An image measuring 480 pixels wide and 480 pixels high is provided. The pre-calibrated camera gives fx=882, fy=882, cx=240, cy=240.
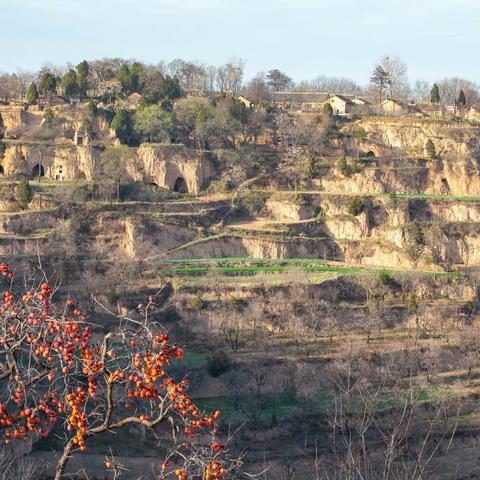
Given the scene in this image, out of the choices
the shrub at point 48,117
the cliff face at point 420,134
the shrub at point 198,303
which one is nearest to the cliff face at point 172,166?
the shrub at point 48,117

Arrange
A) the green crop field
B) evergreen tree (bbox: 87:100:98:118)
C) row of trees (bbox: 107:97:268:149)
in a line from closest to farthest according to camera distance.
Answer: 1. the green crop field
2. row of trees (bbox: 107:97:268:149)
3. evergreen tree (bbox: 87:100:98:118)

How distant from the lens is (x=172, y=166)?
1795 inches

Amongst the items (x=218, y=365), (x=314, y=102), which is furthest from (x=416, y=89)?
(x=218, y=365)

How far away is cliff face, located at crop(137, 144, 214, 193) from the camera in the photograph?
45188 mm

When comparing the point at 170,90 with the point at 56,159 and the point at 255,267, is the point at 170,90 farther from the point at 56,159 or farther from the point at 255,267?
the point at 255,267

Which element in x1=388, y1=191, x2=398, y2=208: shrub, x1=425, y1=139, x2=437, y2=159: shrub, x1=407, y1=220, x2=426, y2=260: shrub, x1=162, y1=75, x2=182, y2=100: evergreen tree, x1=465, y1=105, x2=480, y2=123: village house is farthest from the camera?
x1=465, y1=105, x2=480, y2=123: village house

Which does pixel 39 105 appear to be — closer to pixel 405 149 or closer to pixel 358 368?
pixel 405 149

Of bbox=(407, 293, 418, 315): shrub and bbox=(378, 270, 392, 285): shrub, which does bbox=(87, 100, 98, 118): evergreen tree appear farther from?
bbox=(407, 293, 418, 315): shrub

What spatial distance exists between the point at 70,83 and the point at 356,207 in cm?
1965

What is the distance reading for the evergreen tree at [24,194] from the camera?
39.8m

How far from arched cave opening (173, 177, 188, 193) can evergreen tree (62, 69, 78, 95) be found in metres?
10.8

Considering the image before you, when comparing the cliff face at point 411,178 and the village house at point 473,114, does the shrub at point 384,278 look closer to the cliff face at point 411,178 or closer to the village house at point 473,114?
the cliff face at point 411,178

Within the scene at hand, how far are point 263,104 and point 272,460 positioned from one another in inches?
1267

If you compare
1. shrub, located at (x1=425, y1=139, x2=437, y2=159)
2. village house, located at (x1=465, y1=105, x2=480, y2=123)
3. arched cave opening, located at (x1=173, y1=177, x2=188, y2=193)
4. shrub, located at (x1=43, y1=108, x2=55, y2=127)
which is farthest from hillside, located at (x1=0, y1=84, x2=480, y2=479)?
village house, located at (x1=465, y1=105, x2=480, y2=123)
